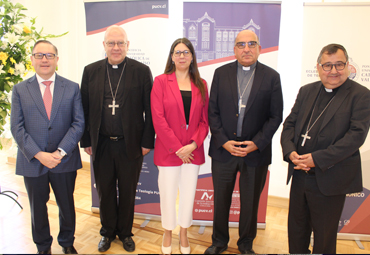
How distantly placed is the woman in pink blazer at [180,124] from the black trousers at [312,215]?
0.87 metres

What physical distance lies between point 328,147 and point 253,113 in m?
0.65

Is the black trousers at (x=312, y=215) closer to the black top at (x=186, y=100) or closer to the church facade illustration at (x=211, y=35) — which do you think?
the black top at (x=186, y=100)

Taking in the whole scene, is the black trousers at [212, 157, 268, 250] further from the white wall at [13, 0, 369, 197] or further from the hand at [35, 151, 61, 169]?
the white wall at [13, 0, 369, 197]

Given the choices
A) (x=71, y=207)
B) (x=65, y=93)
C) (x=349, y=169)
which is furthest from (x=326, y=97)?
(x=71, y=207)

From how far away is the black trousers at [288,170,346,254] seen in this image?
2092 millimetres

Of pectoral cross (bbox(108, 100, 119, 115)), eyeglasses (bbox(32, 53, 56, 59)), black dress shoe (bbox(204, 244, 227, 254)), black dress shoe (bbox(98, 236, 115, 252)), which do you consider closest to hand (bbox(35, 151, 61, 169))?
pectoral cross (bbox(108, 100, 119, 115))

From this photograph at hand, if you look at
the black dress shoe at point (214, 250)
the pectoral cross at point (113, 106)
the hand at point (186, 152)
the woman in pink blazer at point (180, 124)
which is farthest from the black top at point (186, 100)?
the black dress shoe at point (214, 250)

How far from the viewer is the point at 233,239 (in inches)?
120

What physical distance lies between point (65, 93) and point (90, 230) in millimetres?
1627

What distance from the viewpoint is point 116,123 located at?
2516mm

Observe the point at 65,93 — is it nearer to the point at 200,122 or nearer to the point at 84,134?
the point at 84,134

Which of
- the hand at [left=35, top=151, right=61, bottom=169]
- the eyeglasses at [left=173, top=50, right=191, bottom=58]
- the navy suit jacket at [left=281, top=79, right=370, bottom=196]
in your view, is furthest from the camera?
the eyeglasses at [left=173, top=50, right=191, bottom=58]

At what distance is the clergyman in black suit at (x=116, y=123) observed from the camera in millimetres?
2510

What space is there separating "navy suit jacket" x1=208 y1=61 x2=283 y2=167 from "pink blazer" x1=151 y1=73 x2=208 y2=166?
0.49 ft
